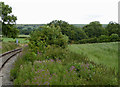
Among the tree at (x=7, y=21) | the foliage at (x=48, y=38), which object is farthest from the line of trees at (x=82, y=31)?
the foliage at (x=48, y=38)

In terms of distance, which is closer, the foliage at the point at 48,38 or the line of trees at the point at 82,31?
the foliage at the point at 48,38

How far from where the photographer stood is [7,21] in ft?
93.4

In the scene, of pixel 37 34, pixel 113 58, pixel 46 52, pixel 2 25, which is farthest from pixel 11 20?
pixel 113 58

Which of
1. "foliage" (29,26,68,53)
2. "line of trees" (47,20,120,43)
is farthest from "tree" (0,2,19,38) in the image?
"foliage" (29,26,68,53)

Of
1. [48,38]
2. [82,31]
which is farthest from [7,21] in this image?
[82,31]

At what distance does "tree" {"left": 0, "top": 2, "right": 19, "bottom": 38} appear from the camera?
91.0 feet

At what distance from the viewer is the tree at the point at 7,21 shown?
91.0ft

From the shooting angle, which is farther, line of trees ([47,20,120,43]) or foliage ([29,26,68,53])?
line of trees ([47,20,120,43])

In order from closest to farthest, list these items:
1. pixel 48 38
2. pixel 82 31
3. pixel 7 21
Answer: pixel 48 38 → pixel 7 21 → pixel 82 31

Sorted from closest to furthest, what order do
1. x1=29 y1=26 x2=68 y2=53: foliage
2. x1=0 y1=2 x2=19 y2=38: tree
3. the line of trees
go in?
1. x1=29 y1=26 x2=68 y2=53: foliage
2. x1=0 y1=2 x2=19 y2=38: tree
3. the line of trees

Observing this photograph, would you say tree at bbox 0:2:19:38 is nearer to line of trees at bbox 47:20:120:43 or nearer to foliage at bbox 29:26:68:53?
line of trees at bbox 47:20:120:43

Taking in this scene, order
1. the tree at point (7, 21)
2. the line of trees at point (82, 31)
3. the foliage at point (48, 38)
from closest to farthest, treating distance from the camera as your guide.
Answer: the foliage at point (48, 38), the tree at point (7, 21), the line of trees at point (82, 31)

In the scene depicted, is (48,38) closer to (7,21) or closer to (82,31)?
(7,21)

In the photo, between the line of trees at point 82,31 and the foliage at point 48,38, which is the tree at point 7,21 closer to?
the line of trees at point 82,31
